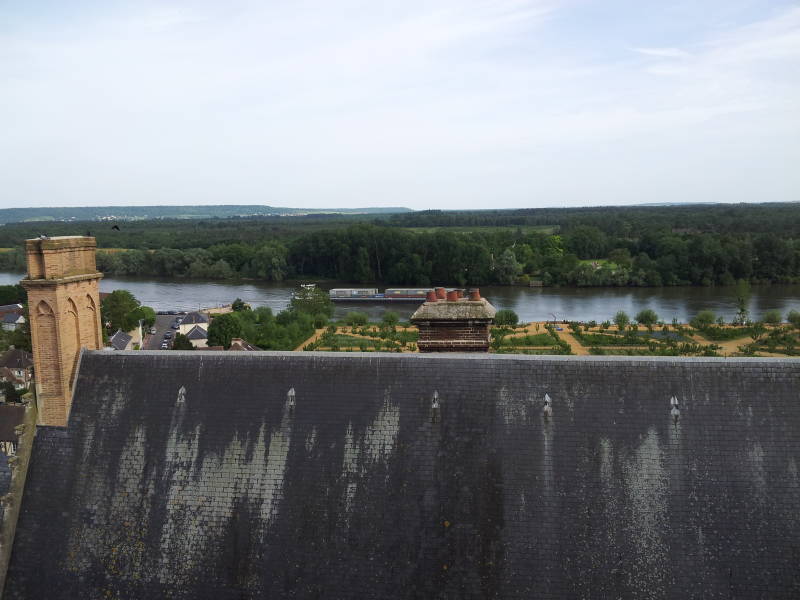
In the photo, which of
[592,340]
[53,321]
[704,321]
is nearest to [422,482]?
[53,321]

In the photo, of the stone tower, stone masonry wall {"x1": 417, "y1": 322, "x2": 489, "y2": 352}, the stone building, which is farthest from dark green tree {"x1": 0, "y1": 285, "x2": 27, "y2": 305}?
stone masonry wall {"x1": 417, "y1": 322, "x2": 489, "y2": 352}

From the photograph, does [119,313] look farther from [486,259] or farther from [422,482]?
[486,259]

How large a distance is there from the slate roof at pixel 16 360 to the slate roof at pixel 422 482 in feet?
Answer: 139

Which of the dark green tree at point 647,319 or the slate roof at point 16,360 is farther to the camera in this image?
the dark green tree at point 647,319

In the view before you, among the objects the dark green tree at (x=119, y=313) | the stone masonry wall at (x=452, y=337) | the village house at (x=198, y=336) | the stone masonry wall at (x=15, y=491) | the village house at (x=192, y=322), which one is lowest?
the village house at (x=198, y=336)

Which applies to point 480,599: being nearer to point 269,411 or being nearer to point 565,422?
point 565,422

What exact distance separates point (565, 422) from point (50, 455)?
366 inches

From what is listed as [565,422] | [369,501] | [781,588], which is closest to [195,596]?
[369,501]

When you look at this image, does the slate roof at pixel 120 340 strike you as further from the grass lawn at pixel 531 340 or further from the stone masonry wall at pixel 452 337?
the stone masonry wall at pixel 452 337

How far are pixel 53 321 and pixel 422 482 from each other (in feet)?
25.4

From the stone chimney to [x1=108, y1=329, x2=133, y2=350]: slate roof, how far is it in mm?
48109

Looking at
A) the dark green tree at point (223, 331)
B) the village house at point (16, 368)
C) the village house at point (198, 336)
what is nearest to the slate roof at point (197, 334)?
the village house at point (198, 336)

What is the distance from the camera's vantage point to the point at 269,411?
1236 centimetres

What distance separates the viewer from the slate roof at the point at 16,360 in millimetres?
49287
